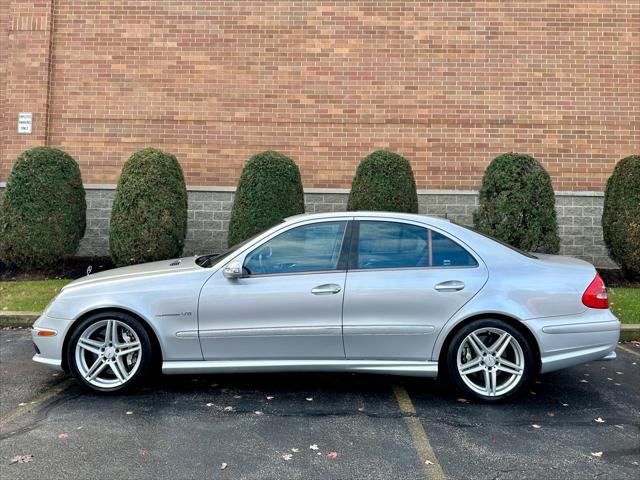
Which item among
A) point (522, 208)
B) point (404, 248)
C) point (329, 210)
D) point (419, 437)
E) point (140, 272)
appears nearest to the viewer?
point (419, 437)

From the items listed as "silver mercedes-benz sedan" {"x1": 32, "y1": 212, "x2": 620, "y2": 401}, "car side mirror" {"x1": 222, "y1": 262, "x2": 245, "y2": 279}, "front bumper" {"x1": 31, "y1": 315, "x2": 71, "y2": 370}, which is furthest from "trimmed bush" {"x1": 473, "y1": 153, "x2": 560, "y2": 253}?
"front bumper" {"x1": 31, "y1": 315, "x2": 71, "y2": 370}

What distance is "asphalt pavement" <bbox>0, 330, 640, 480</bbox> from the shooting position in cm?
301

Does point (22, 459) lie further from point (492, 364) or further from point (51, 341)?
point (492, 364)

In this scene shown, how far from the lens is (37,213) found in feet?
27.9

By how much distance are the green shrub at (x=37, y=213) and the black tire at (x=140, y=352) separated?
507 cm

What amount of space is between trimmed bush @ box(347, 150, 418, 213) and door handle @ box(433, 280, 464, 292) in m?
4.48

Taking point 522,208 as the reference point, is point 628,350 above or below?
below

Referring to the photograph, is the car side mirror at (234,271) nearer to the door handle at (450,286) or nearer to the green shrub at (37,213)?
the door handle at (450,286)

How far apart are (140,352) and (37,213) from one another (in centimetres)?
561

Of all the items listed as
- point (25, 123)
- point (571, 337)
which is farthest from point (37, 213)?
point (571, 337)

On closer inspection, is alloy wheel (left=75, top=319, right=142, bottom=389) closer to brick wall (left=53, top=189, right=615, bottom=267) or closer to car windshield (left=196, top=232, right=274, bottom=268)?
car windshield (left=196, top=232, right=274, bottom=268)

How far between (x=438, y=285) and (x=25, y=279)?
Answer: 292 inches

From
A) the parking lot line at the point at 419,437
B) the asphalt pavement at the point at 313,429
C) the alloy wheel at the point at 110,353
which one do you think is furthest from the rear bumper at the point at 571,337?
the alloy wheel at the point at 110,353

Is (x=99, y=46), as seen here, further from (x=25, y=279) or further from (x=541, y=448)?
(x=541, y=448)
